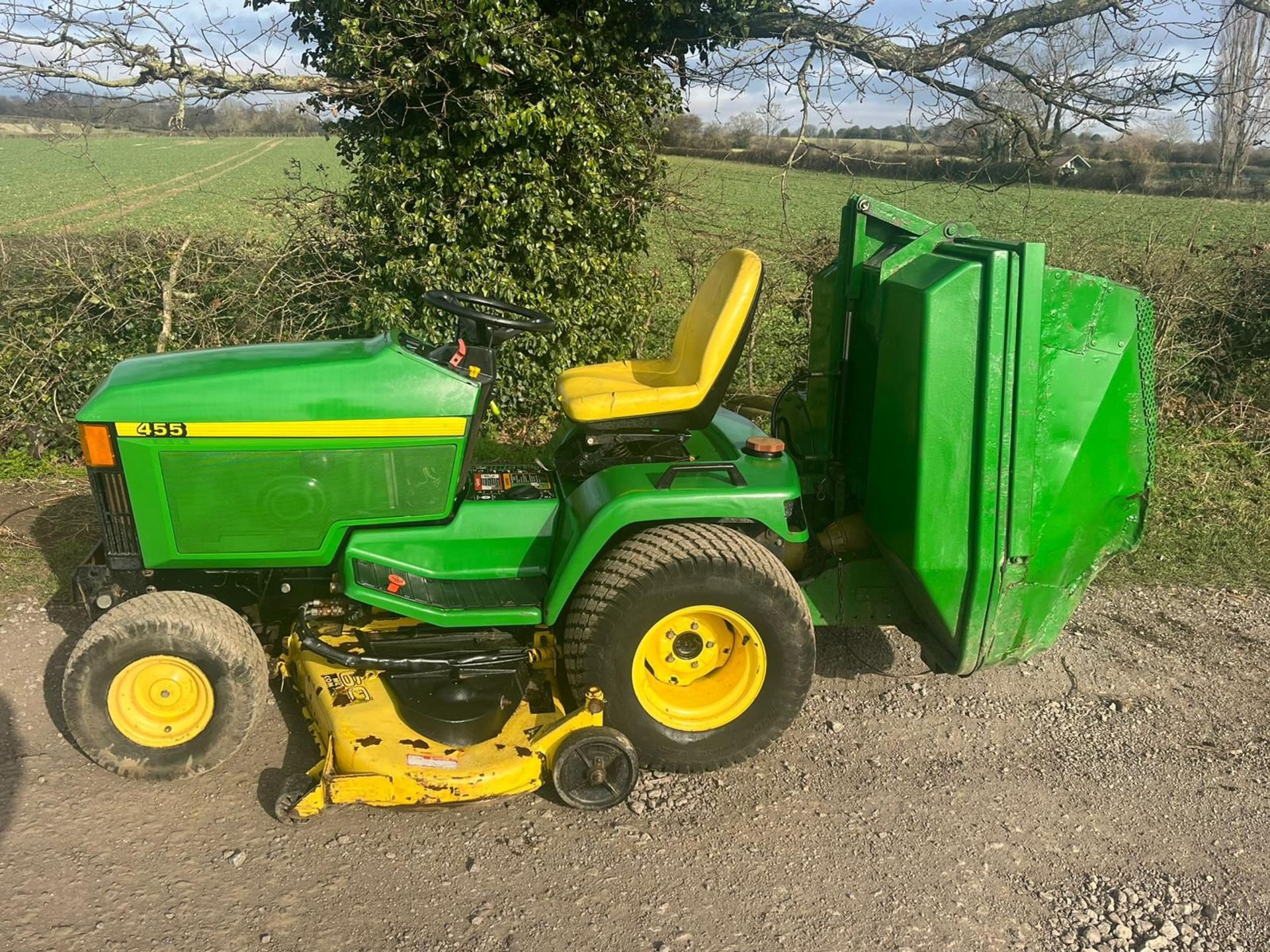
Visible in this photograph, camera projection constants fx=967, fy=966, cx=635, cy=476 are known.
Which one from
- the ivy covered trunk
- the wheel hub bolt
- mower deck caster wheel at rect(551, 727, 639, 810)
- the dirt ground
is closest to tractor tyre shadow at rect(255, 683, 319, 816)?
the dirt ground

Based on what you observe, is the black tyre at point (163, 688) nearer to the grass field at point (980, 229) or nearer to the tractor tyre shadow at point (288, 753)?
the tractor tyre shadow at point (288, 753)

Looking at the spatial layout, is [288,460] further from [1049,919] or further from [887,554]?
[1049,919]

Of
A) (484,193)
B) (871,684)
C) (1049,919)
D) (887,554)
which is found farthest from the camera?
(484,193)

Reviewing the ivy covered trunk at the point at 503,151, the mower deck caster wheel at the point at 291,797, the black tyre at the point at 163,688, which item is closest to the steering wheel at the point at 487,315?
the black tyre at the point at 163,688

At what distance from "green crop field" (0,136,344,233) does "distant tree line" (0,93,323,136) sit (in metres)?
0.21

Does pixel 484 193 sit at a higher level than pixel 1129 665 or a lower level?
higher

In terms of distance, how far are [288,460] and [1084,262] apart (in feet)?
20.9

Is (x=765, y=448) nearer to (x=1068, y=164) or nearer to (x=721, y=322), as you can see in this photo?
(x=721, y=322)

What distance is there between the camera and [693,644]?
3160mm

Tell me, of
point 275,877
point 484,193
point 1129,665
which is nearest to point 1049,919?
point 1129,665

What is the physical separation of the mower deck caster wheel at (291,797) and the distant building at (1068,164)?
567cm

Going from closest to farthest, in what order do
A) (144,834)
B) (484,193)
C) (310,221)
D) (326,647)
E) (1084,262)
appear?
(144,834) < (326,647) < (484,193) < (310,221) < (1084,262)

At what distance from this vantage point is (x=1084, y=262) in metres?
7.28

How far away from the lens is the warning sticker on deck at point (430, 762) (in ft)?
9.05
